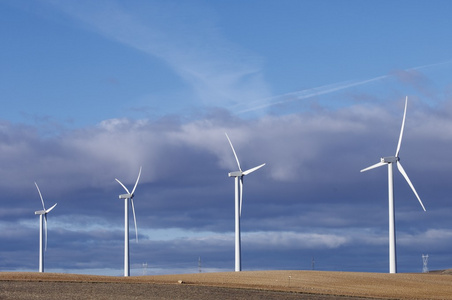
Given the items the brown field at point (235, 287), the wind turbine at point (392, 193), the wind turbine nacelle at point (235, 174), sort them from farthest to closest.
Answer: the wind turbine nacelle at point (235, 174)
the wind turbine at point (392, 193)
the brown field at point (235, 287)

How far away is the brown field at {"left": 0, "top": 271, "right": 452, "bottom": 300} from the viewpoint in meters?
72.4

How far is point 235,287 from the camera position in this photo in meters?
79.3

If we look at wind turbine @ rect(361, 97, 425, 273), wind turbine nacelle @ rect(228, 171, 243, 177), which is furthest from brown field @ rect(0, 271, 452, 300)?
wind turbine nacelle @ rect(228, 171, 243, 177)

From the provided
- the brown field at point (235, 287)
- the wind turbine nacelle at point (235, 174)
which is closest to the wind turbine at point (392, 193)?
the brown field at point (235, 287)

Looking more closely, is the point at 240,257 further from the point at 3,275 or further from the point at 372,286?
the point at 3,275

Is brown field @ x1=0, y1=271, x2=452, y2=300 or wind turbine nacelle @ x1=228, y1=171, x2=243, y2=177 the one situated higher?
wind turbine nacelle @ x1=228, y1=171, x2=243, y2=177

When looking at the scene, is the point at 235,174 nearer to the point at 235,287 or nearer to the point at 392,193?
the point at 392,193

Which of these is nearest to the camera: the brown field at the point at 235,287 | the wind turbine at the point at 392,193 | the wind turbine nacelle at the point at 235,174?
the brown field at the point at 235,287

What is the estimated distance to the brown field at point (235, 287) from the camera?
2852 inches

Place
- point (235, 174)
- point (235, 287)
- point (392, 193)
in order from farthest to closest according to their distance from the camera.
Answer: point (235, 174)
point (392, 193)
point (235, 287)

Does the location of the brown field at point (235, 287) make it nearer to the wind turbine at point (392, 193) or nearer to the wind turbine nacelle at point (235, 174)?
the wind turbine at point (392, 193)

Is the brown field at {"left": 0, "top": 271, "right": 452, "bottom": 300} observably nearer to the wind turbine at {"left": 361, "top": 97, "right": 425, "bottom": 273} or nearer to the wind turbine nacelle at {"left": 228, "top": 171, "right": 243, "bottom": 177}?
the wind turbine at {"left": 361, "top": 97, "right": 425, "bottom": 273}

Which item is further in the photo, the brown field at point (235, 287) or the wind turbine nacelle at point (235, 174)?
the wind turbine nacelle at point (235, 174)

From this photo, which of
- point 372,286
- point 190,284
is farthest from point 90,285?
point 372,286
